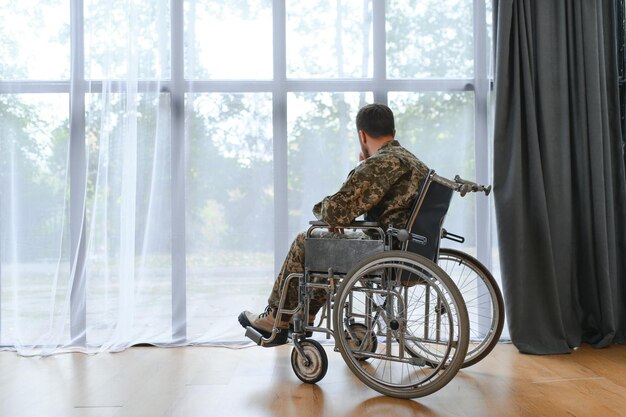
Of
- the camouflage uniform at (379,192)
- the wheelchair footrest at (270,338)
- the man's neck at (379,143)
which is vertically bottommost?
the wheelchair footrest at (270,338)

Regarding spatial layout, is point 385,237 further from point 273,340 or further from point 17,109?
point 17,109

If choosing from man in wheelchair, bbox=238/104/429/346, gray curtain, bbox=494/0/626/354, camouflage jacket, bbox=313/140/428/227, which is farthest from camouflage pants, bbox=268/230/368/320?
gray curtain, bbox=494/0/626/354

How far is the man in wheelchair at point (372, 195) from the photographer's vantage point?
92.0 inches

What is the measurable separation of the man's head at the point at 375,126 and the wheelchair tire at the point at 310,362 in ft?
2.49

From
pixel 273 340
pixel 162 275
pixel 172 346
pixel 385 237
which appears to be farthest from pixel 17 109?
pixel 385 237

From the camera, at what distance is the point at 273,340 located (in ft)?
8.23

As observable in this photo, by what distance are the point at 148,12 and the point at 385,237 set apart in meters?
1.71

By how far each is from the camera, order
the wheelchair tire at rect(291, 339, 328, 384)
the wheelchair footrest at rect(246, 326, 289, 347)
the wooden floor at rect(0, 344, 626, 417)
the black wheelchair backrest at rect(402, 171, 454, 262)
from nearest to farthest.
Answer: the wooden floor at rect(0, 344, 626, 417) → the black wheelchair backrest at rect(402, 171, 454, 262) → the wheelchair tire at rect(291, 339, 328, 384) → the wheelchair footrest at rect(246, 326, 289, 347)

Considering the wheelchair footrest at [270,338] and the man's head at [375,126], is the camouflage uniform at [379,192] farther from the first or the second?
the wheelchair footrest at [270,338]

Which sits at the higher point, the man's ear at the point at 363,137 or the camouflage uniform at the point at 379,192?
the man's ear at the point at 363,137

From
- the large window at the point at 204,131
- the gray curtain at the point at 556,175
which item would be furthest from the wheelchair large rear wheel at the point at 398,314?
the large window at the point at 204,131

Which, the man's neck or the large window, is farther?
the large window

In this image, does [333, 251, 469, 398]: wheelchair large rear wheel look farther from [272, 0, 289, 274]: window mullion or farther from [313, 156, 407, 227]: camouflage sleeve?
[272, 0, 289, 274]: window mullion

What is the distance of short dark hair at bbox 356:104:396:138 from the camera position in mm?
2527
